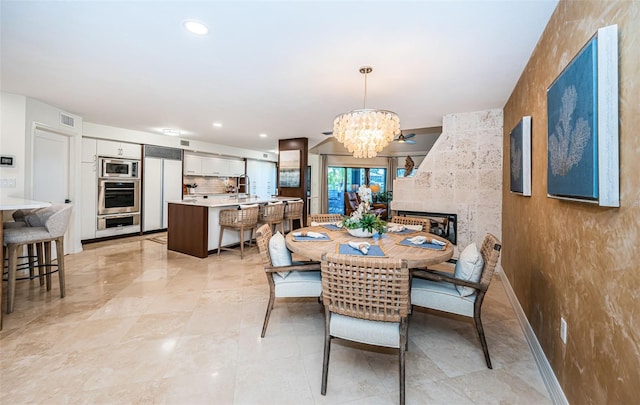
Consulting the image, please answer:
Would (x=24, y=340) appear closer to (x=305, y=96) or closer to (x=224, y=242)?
(x=224, y=242)

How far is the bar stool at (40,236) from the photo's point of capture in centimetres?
248

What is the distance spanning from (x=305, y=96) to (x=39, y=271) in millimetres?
3821

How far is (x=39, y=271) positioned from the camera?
329cm

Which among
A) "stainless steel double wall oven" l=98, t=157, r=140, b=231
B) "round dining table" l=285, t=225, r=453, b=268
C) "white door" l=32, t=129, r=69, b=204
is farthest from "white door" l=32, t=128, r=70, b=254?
"round dining table" l=285, t=225, r=453, b=268

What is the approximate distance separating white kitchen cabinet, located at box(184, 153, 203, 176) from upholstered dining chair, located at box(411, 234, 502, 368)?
6522 mm

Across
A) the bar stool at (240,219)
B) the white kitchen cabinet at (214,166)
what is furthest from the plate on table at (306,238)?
the white kitchen cabinet at (214,166)

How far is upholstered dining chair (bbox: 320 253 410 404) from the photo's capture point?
56.9 inches

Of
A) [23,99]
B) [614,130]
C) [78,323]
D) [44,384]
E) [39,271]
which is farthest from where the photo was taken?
[23,99]

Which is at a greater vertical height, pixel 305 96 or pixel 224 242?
pixel 305 96

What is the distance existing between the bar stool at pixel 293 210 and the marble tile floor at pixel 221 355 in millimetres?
2656

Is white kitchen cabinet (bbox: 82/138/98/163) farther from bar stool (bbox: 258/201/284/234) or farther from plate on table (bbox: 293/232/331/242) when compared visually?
plate on table (bbox: 293/232/331/242)

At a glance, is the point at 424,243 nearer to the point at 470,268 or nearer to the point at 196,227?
the point at 470,268

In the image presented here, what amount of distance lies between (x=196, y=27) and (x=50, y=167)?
4.00 m

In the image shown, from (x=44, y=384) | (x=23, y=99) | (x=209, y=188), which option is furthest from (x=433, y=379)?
(x=209, y=188)
